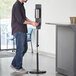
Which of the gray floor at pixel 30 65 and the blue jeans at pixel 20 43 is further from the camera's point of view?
the gray floor at pixel 30 65

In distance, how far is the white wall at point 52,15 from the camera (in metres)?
7.03

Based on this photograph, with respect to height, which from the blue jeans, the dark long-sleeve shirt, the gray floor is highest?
the dark long-sleeve shirt

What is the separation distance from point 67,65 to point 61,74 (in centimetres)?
30

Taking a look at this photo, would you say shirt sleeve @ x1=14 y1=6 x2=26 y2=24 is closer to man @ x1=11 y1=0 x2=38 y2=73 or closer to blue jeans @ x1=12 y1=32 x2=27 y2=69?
man @ x1=11 y1=0 x2=38 y2=73

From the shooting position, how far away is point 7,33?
353 inches

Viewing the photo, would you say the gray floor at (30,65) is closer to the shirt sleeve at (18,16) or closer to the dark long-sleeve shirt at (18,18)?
the dark long-sleeve shirt at (18,18)

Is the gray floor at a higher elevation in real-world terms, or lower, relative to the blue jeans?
lower

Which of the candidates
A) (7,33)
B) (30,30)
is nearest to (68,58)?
(30,30)

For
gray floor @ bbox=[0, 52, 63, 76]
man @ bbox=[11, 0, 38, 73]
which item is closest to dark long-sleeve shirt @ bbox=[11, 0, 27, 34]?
man @ bbox=[11, 0, 38, 73]

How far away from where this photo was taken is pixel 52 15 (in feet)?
24.8

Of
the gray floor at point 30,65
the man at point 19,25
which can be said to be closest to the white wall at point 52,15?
the gray floor at point 30,65

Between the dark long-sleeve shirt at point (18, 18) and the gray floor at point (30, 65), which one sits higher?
the dark long-sleeve shirt at point (18, 18)

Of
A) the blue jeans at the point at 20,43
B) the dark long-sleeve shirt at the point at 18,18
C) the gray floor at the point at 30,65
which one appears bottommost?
the gray floor at the point at 30,65

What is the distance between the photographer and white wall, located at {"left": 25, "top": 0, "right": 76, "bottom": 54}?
7027 millimetres
